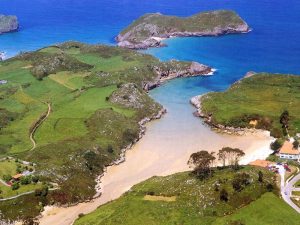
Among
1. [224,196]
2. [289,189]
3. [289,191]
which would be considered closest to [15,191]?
[224,196]

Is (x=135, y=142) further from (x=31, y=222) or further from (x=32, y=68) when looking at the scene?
(x=32, y=68)

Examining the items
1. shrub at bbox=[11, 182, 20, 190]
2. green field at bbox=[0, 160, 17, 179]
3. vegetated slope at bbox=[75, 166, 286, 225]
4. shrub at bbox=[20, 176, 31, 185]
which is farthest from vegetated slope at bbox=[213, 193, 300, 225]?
green field at bbox=[0, 160, 17, 179]

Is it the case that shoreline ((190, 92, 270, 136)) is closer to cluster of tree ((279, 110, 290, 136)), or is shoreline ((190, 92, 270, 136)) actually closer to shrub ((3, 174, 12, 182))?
cluster of tree ((279, 110, 290, 136))

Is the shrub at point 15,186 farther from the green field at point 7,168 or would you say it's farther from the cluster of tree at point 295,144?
the cluster of tree at point 295,144

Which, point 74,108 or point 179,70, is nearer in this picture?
point 74,108

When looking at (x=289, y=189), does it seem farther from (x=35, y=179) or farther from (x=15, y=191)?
(x=15, y=191)

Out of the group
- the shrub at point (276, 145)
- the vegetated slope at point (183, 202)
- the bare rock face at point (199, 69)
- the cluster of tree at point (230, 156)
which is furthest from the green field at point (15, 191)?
the bare rock face at point (199, 69)
